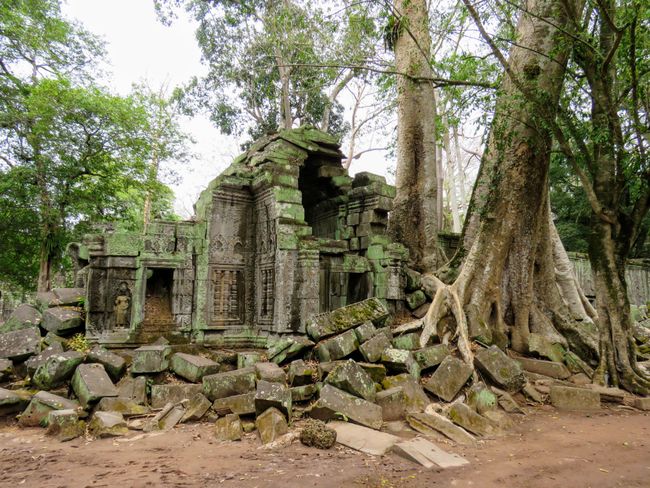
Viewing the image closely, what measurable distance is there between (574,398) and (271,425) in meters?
4.05

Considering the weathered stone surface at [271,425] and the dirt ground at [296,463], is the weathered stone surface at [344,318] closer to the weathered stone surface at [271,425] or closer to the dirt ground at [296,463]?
the weathered stone surface at [271,425]

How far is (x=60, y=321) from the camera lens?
677 cm

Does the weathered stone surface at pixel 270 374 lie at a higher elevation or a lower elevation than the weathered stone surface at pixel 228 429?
higher

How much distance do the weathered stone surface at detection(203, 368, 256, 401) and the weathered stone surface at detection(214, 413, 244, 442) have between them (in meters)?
0.58

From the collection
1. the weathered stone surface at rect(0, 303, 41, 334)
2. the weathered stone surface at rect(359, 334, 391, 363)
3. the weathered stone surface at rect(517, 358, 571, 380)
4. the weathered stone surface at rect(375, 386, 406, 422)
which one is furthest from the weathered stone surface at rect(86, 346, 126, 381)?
the weathered stone surface at rect(517, 358, 571, 380)

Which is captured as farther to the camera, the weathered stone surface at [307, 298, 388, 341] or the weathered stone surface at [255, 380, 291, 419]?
the weathered stone surface at [307, 298, 388, 341]

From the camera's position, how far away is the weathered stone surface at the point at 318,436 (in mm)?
4016

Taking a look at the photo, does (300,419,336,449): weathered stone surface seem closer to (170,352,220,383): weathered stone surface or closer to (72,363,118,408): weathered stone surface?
(170,352,220,383): weathered stone surface

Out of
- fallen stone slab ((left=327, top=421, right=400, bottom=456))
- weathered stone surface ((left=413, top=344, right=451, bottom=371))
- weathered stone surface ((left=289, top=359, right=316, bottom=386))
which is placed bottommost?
fallen stone slab ((left=327, top=421, right=400, bottom=456))

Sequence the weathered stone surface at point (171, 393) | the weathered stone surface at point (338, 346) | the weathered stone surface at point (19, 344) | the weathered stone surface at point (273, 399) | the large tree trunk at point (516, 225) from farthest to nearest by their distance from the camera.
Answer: the large tree trunk at point (516, 225) → the weathered stone surface at point (19, 344) → the weathered stone surface at point (338, 346) → the weathered stone surface at point (171, 393) → the weathered stone surface at point (273, 399)

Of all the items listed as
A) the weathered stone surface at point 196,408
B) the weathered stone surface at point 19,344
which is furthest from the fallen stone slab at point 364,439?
the weathered stone surface at point 19,344

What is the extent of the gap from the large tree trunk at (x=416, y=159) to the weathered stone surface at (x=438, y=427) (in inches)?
193

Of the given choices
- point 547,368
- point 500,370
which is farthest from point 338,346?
point 547,368

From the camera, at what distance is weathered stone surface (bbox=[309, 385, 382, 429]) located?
4.57 m
